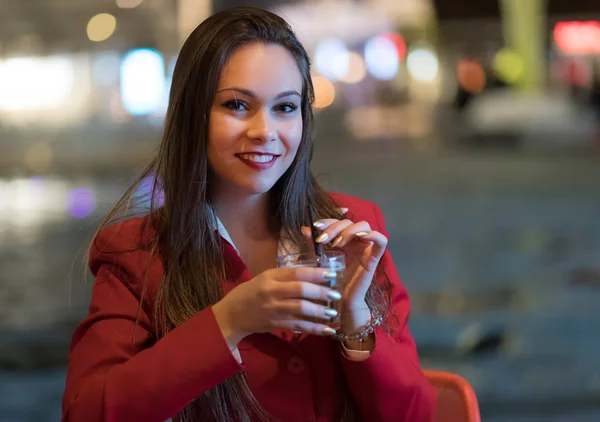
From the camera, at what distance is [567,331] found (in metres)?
5.02

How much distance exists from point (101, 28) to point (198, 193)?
25399mm

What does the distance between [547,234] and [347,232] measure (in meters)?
7.27

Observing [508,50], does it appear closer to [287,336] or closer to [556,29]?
[556,29]

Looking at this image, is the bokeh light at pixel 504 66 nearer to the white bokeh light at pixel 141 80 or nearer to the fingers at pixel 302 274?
the white bokeh light at pixel 141 80

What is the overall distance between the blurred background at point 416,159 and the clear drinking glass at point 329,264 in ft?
2.11

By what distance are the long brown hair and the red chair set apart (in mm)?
207

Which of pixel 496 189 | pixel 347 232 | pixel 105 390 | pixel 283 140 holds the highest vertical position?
pixel 283 140

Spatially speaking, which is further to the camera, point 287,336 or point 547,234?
point 547,234

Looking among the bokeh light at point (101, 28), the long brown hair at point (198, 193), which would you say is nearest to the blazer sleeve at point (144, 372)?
the long brown hair at point (198, 193)

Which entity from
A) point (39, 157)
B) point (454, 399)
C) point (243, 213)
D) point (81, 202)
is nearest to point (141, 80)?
point (39, 157)

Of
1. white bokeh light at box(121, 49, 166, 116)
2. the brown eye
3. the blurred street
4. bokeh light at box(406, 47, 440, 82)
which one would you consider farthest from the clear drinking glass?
bokeh light at box(406, 47, 440, 82)

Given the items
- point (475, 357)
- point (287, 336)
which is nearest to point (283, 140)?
point (287, 336)

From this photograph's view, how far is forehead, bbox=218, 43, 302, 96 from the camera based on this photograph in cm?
151

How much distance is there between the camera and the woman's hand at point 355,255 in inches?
56.1
